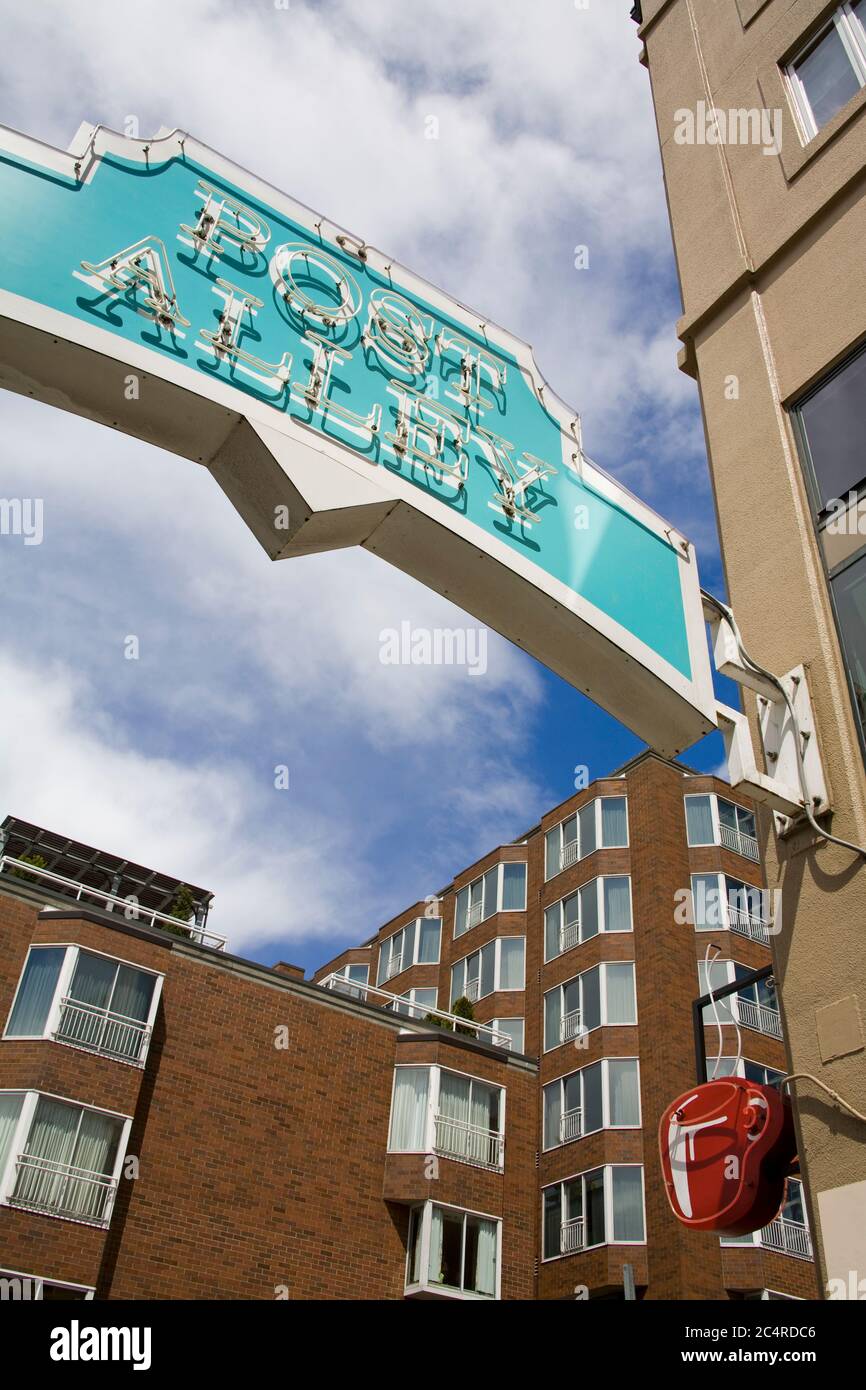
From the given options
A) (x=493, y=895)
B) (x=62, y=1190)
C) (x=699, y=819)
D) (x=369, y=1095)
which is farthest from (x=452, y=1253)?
(x=493, y=895)

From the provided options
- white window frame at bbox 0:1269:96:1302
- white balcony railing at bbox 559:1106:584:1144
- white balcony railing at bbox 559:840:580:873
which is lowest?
white window frame at bbox 0:1269:96:1302

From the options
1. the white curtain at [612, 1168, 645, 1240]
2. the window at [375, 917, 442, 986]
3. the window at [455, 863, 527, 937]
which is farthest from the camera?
the window at [375, 917, 442, 986]

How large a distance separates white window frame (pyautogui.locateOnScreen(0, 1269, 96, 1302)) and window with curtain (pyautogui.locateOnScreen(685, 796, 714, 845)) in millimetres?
20987

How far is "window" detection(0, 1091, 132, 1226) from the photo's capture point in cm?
1808

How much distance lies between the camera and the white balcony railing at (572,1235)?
28031 millimetres

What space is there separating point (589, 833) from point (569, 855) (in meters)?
1.22

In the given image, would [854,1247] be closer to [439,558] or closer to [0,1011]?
[439,558]

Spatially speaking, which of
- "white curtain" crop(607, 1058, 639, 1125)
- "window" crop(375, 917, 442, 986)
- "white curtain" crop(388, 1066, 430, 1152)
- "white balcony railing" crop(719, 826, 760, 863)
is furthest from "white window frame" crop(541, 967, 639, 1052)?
"window" crop(375, 917, 442, 986)

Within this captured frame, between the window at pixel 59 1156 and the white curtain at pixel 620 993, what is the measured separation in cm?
1513

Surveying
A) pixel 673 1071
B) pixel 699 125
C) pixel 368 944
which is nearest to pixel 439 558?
pixel 699 125

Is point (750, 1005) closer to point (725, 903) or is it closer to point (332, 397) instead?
point (725, 903)

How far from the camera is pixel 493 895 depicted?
3847 centimetres

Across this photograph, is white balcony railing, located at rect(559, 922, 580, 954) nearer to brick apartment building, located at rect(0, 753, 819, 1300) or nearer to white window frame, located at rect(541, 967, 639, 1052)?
brick apartment building, located at rect(0, 753, 819, 1300)
